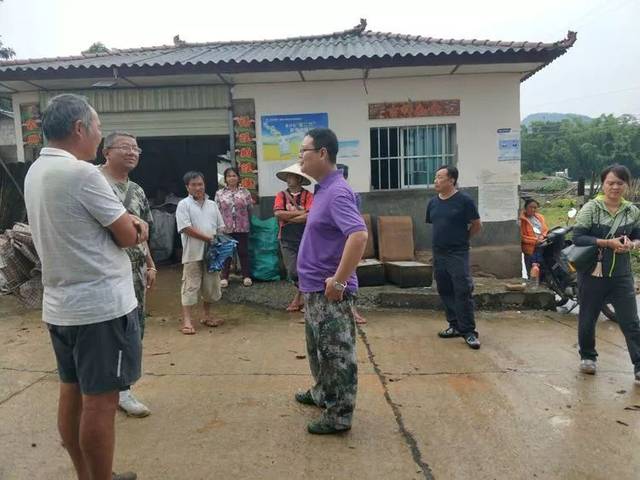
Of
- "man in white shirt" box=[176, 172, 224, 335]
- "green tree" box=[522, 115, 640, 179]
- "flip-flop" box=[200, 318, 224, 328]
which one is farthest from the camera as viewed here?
"green tree" box=[522, 115, 640, 179]

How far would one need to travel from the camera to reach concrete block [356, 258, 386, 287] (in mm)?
6641

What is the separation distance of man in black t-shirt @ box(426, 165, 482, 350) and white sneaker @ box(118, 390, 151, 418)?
2.96 metres

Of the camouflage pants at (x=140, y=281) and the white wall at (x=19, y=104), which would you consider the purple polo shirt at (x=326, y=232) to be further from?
the white wall at (x=19, y=104)

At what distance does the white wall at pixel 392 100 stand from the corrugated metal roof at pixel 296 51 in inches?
18.0

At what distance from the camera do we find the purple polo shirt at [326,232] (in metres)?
2.80

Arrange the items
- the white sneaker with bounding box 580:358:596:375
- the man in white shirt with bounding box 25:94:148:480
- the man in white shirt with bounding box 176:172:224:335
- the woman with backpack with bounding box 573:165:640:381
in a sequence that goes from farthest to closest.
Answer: the man in white shirt with bounding box 176:172:224:335 → the white sneaker with bounding box 580:358:596:375 → the woman with backpack with bounding box 573:165:640:381 → the man in white shirt with bounding box 25:94:148:480

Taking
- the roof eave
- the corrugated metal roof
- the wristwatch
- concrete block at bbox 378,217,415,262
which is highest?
the corrugated metal roof

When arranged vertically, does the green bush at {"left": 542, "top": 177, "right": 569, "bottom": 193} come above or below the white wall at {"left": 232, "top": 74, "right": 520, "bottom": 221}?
below

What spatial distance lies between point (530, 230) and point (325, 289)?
5376 millimetres

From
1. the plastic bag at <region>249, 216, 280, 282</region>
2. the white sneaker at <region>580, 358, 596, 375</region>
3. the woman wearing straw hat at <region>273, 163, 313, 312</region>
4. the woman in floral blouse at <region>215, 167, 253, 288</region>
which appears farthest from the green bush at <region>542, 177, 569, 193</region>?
the white sneaker at <region>580, 358, 596, 375</region>

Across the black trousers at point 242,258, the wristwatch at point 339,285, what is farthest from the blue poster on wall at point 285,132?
the wristwatch at point 339,285

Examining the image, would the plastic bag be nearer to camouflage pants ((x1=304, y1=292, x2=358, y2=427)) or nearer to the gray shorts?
camouflage pants ((x1=304, y1=292, x2=358, y2=427))

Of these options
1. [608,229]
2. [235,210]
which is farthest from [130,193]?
[608,229]

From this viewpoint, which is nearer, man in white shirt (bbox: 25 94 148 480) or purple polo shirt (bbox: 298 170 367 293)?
man in white shirt (bbox: 25 94 148 480)
